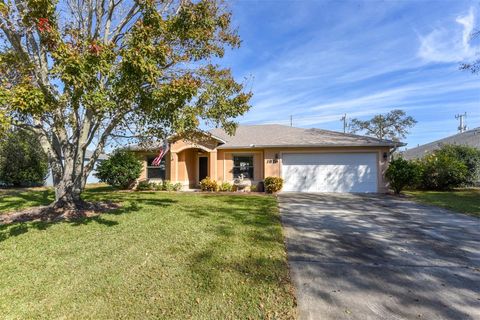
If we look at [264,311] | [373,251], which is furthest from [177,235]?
[373,251]

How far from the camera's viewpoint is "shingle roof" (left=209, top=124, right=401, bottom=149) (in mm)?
16172

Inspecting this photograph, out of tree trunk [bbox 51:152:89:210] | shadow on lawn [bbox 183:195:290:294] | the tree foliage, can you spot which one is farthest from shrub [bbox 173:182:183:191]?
the tree foliage

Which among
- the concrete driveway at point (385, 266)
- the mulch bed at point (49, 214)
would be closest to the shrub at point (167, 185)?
the mulch bed at point (49, 214)

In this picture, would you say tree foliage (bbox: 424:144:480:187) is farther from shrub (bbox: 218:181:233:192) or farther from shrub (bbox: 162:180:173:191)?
shrub (bbox: 162:180:173:191)

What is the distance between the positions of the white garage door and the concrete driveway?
24.2 ft

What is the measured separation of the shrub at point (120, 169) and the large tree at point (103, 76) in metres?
7.78

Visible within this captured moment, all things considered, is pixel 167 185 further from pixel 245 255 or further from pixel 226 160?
pixel 245 255

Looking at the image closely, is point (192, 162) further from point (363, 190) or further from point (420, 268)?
point (420, 268)

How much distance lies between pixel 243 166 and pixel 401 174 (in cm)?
875

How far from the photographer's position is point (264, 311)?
331 centimetres

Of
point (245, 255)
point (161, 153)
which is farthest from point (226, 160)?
point (245, 255)

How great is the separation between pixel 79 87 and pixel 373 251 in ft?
20.8

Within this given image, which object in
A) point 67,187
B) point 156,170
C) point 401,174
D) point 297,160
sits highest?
point 297,160

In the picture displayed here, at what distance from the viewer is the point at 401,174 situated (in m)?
14.5
